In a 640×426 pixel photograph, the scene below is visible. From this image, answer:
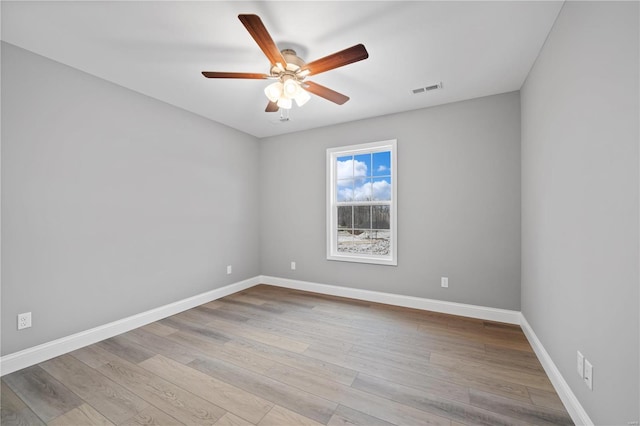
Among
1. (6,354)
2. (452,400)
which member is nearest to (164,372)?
(6,354)

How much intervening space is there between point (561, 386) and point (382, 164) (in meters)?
2.80

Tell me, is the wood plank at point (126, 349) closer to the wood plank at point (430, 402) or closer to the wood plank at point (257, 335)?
the wood plank at point (257, 335)

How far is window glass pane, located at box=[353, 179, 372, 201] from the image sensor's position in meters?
3.77

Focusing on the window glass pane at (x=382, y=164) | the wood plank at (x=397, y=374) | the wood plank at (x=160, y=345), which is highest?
the window glass pane at (x=382, y=164)

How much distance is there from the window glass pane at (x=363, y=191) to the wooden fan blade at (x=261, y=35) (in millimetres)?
2225

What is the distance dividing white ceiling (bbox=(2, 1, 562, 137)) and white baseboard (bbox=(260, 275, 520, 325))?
248 cm

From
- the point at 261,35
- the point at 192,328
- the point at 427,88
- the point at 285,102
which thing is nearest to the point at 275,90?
the point at 285,102

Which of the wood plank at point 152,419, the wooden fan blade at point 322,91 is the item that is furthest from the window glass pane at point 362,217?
the wood plank at point 152,419

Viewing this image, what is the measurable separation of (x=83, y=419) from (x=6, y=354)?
3.65 ft

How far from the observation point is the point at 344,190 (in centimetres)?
396

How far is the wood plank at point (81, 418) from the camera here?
151 centimetres

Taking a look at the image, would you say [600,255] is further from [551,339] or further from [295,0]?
[295,0]

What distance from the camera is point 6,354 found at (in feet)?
6.51

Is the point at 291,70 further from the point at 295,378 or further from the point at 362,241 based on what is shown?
the point at 362,241
